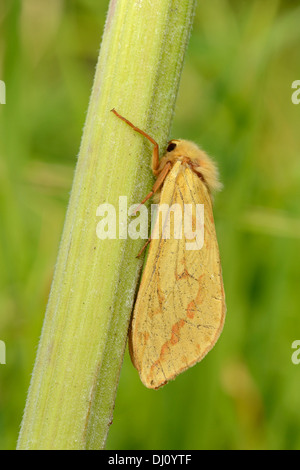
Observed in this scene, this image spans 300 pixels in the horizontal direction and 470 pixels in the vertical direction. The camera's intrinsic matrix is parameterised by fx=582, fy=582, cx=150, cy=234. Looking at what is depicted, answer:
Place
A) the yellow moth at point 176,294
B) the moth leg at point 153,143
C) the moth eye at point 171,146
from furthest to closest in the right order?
the moth eye at point 171,146, the yellow moth at point 176,294, the moth leg at point 153,143

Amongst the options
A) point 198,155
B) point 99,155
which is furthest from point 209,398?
point 99,155

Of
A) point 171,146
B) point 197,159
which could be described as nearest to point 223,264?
point 197,159

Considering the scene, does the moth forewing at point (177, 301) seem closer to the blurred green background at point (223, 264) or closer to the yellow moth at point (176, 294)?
the yellow moth at point (176, 294)

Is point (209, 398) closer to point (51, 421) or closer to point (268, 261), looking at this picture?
point (268, 261)

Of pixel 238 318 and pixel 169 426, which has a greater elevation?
pixel 238 318

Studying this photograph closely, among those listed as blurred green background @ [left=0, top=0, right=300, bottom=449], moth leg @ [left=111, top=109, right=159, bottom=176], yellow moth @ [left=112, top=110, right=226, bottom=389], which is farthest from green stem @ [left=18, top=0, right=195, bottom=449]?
blurred green background @ [left=0, top=0, right=300, bottom=449]

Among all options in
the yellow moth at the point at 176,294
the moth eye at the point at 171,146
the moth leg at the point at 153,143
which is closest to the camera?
the moth leg at the point at 153,143

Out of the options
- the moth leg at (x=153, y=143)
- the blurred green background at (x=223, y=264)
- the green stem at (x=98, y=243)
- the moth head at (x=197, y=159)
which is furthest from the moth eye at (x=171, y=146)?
the blurred green background at (x=223, y=264)
